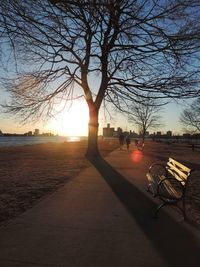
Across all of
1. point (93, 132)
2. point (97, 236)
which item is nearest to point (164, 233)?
point (97, 236)

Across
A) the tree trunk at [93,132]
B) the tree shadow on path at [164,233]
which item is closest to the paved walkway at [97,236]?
the tree shadow on path at [164,233]

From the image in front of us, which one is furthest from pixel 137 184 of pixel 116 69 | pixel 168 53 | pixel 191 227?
pixel 116 69

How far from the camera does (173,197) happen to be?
621 cm

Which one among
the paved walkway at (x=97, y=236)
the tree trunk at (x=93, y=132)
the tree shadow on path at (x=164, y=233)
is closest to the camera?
the paved walkway at (x=97, y=236)

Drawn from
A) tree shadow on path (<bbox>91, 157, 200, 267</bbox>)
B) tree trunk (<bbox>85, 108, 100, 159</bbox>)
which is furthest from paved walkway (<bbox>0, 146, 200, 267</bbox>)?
tree trunk (<bbox>85, 108, 100, 159</bbox>)

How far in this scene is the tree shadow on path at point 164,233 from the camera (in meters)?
4.31

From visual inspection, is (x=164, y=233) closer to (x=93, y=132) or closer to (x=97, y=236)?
(x=97, y=236)

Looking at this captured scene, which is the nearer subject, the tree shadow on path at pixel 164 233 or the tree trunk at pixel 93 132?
the tree shadow on path at pixel 164 233

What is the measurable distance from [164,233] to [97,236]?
103 centimetres

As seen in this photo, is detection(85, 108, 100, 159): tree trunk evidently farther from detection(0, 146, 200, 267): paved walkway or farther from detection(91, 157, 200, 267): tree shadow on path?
detection(0, 146, 200, 267): paved walkway

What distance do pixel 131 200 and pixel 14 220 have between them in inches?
110

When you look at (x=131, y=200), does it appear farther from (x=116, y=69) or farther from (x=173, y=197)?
(x=116, y=69)

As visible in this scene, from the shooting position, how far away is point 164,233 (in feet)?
17.2

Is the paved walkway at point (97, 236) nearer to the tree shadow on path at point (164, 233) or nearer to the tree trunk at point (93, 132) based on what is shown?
the tree shadow on path at point (164, 233)
